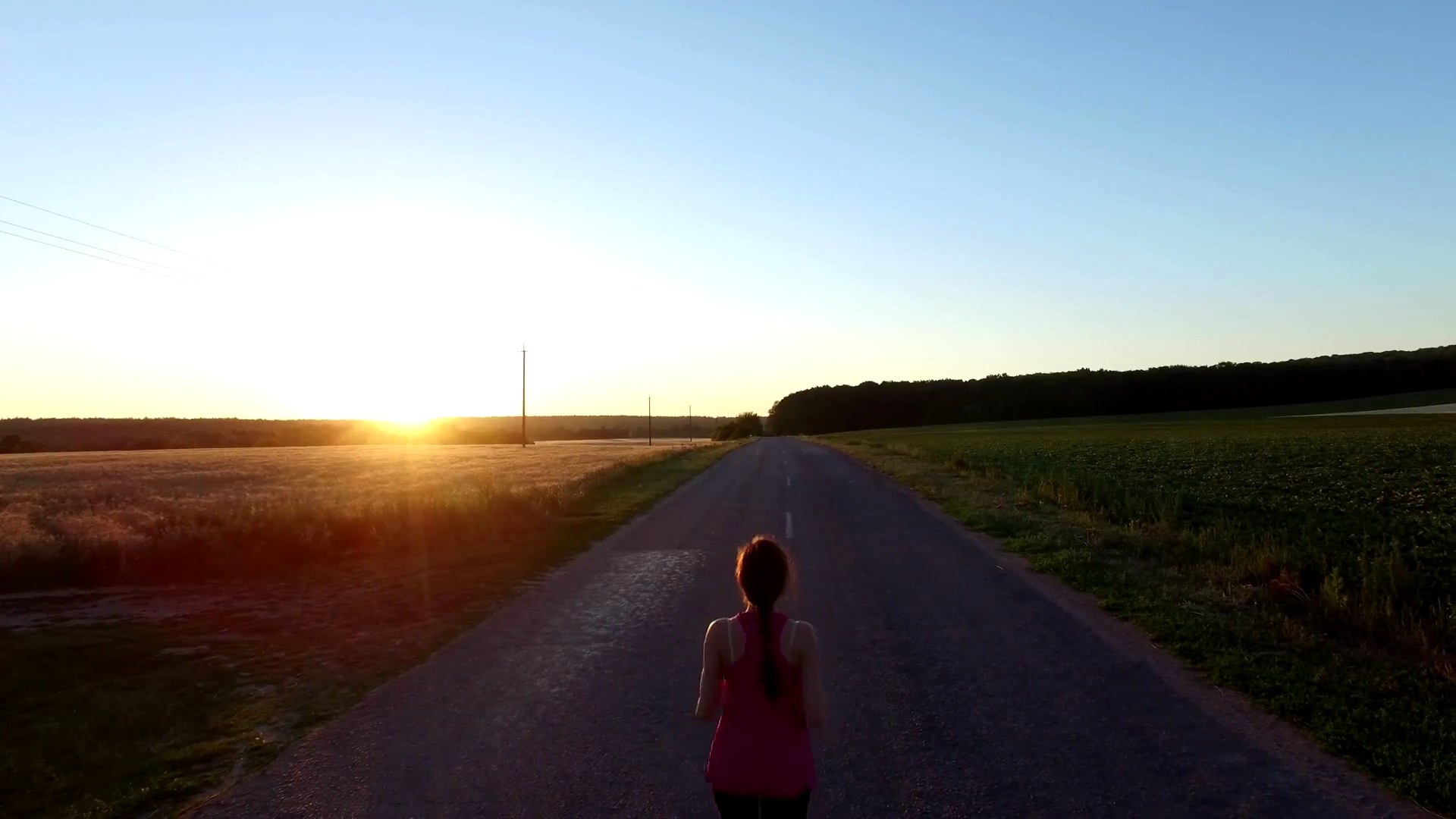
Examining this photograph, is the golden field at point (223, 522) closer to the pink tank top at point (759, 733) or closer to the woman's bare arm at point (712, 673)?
the woman's bare arm at point (712, 673)

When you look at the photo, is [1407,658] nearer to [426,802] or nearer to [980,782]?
[980,782]

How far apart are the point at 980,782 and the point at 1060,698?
6.19 ft

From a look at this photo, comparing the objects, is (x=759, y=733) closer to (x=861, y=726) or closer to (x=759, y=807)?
(x=759, y=807)

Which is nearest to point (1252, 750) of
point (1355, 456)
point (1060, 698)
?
point (1060, 698)

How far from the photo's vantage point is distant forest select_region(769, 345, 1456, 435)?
108 meters

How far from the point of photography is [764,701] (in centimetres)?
312

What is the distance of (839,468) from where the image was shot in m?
38.2

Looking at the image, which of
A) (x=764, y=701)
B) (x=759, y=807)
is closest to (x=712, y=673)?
(x=764, y=701)

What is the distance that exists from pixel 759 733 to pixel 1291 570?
33.9 ft

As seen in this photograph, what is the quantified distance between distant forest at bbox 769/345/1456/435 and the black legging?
120140mm

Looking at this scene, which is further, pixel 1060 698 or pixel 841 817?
pixel 1060 698

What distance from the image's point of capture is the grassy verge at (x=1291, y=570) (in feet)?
20.0

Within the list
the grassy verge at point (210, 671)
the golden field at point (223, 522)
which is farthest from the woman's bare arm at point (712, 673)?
the golden field at point (223, 522)

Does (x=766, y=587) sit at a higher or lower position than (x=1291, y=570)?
higher
